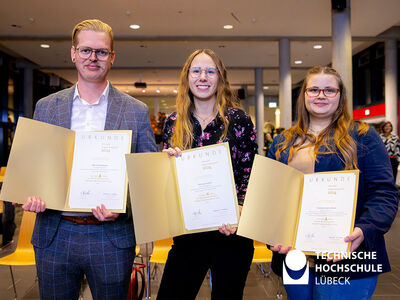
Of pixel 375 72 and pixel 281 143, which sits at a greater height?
pixel 375 72

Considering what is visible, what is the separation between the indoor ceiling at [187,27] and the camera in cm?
858

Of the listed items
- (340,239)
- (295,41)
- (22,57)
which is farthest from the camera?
(22,57)

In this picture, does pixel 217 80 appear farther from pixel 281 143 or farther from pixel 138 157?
pixel 138 157

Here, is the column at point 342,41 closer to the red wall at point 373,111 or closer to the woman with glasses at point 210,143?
the red wall at point 373,111

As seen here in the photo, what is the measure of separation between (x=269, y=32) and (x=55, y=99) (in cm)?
980

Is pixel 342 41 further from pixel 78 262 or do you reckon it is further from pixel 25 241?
pixel 78 262

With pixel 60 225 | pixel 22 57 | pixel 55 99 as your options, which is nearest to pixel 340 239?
pixel 60 225

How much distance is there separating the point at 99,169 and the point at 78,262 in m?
0.42

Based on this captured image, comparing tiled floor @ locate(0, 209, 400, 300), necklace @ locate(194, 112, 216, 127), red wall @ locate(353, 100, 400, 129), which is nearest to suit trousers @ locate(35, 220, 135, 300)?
necklace @ locate(194, 112, 216, 127)

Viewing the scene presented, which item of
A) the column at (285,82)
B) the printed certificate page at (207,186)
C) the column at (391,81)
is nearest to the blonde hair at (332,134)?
the printed certificate page at (207,186)

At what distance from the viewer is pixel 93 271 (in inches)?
67.5

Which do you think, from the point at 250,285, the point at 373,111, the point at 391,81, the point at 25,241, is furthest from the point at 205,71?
the point at 373,111

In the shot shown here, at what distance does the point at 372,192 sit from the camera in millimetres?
1662

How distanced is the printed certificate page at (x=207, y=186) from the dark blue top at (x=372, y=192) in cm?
40
